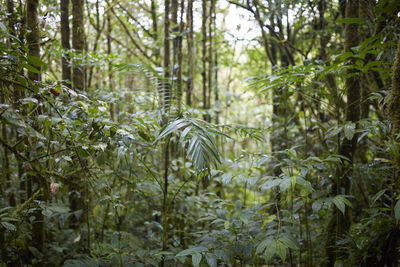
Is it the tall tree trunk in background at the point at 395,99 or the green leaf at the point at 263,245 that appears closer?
the green leaf at the point at 263,245

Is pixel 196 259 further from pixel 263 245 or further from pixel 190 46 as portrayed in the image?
pixel 190 46

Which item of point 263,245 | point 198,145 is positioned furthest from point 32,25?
point 263,245

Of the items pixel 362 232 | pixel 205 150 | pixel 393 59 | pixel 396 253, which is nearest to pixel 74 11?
pixel 205 150

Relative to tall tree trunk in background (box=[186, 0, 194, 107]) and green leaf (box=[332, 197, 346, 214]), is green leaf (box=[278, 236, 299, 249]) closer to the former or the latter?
green leaf (box=[332, 197, 346, 214])

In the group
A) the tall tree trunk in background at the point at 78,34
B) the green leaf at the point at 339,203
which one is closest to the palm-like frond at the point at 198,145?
the green leaf at the point at 339,203

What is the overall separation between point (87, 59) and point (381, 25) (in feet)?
9.53

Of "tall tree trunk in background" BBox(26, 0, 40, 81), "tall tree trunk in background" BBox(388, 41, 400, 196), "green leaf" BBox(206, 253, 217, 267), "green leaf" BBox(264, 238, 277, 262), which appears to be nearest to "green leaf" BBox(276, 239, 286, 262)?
"green leaf" BBox(264, 238, 277, 262)

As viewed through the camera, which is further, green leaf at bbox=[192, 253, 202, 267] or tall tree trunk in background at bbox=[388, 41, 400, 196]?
tall tree trunk in background at bbox=[388, 41, 400, 196]

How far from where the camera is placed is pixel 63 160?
188cm

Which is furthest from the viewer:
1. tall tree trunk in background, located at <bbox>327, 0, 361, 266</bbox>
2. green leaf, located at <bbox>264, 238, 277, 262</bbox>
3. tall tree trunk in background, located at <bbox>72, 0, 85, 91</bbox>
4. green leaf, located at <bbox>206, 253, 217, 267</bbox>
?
tall tree trunk in background, located at <bbox>72, 0, 85, 91</bbox>

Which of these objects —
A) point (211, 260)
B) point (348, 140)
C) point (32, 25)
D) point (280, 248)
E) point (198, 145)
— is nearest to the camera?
point (198, 145)

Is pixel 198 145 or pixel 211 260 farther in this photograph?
pixel 211 260

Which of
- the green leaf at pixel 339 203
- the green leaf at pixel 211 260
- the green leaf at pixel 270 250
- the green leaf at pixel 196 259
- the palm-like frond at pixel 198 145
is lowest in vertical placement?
the green leaf at pixel 211 260

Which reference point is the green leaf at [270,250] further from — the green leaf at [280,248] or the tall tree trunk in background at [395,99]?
the tall tree trunk in background at [395,99]
